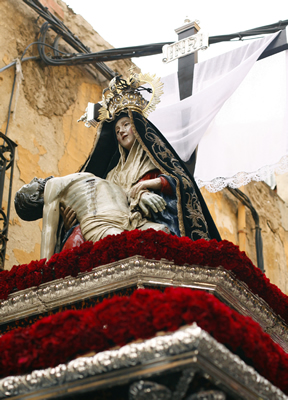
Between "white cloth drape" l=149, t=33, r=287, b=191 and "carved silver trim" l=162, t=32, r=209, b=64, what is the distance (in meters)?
0.33

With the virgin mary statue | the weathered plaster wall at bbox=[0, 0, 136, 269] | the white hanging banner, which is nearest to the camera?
the virgin mary statue

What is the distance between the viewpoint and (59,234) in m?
3.38

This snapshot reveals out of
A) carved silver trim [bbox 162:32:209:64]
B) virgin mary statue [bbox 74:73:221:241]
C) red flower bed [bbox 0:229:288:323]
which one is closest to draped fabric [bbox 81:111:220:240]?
virgin mary statue [bbox 74:73:221:241]

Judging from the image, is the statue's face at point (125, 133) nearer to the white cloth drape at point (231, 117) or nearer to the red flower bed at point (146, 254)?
the red flower bed at point (146, 254)

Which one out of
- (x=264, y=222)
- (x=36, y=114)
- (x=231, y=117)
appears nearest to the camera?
(x=231, y=117)

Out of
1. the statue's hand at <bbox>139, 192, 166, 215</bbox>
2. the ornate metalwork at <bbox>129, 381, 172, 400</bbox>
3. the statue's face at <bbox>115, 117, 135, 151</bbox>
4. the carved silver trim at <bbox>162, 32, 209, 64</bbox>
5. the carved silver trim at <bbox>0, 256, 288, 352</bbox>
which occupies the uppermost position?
the carved silver trim at <bbox>162, 32, 209, 64</bbox>

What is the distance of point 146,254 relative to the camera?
8.54 feet

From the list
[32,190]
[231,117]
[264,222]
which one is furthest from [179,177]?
[264,222]

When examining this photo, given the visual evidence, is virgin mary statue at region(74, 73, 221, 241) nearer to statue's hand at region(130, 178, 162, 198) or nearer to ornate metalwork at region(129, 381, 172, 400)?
statue's hand at region(130, 178, 162, 198)

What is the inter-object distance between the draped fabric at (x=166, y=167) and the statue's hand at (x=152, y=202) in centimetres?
13

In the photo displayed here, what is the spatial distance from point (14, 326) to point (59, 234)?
70cm

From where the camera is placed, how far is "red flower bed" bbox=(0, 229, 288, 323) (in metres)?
2.63

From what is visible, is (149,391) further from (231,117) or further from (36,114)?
(36,114)

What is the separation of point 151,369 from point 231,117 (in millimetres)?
3626
